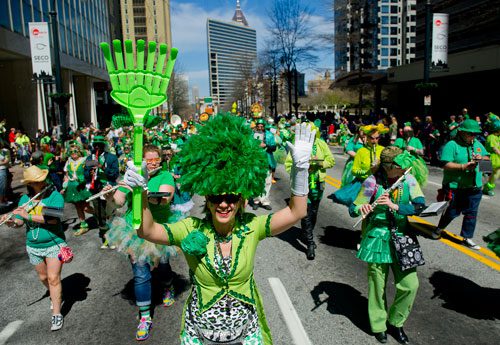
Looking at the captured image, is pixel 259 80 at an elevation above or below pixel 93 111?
above

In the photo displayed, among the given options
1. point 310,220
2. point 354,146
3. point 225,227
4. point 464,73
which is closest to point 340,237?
point 310,220

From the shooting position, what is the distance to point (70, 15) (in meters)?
35.8

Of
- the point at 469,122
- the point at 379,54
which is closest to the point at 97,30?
the point at 469,122

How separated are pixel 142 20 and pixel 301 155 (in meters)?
114

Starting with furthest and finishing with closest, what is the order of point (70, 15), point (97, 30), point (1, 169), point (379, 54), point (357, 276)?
point (379, 54) < point (97, 30) < point (70, 15) < point (1, 169) < point (357, 276)

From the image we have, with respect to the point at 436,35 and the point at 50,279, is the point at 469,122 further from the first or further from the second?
the point at 436,35

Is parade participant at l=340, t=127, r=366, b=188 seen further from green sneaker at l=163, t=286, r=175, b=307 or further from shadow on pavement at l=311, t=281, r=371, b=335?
green sneaker at l=163, t=286, r=175, b=307

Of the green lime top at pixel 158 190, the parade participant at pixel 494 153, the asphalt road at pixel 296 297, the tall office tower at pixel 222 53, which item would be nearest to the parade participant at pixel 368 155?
the asphalt road at pixel 296 297

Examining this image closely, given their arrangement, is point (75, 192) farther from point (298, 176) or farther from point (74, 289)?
point (298, 176)

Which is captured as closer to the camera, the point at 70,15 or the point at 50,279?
the point at 50,279

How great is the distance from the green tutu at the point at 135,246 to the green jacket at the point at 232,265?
1.71 meters

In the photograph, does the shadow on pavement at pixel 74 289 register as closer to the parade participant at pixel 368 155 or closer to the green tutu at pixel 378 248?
the green tutu at pixel 378 248

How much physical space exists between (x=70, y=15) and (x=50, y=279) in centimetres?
3682

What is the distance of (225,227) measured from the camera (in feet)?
9.33
